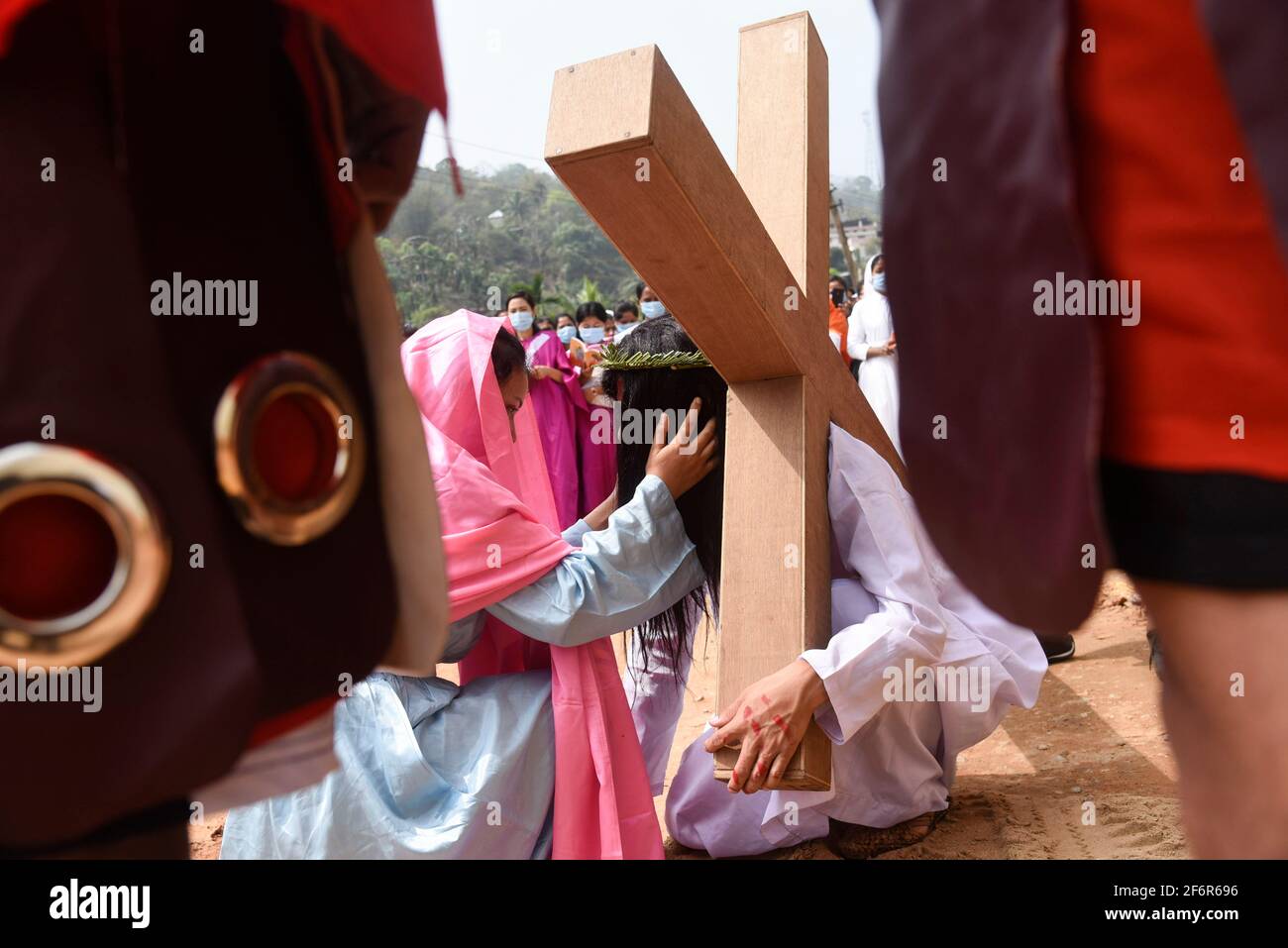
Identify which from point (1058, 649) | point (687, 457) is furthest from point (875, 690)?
point (1058, 649)

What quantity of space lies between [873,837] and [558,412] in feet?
9.93

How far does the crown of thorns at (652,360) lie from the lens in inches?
94.8

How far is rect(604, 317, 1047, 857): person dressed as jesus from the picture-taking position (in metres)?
2.02

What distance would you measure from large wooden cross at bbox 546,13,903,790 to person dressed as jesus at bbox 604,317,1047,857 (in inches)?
2.7

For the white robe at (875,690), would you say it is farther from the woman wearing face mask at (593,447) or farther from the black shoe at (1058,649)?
the woman wearing face mask at (593,447)

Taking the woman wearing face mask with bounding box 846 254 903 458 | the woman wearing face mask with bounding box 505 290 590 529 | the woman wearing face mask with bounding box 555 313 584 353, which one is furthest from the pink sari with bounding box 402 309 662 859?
the woman wearing face mask with bounding box 846 254 903 458

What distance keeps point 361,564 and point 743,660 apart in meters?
1.26

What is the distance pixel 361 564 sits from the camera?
0.92 meters

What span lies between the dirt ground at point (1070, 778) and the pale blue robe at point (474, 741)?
429 millimetres

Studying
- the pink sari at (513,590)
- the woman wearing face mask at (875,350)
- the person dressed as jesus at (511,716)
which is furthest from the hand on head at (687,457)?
the woman wearing face mask at (875,350)

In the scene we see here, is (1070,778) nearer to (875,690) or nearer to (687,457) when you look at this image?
(875,690)

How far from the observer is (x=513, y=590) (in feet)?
7.86

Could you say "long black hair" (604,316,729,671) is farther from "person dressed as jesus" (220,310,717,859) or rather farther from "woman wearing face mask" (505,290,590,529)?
"woman wearing face mask" (505,290,590,529)
